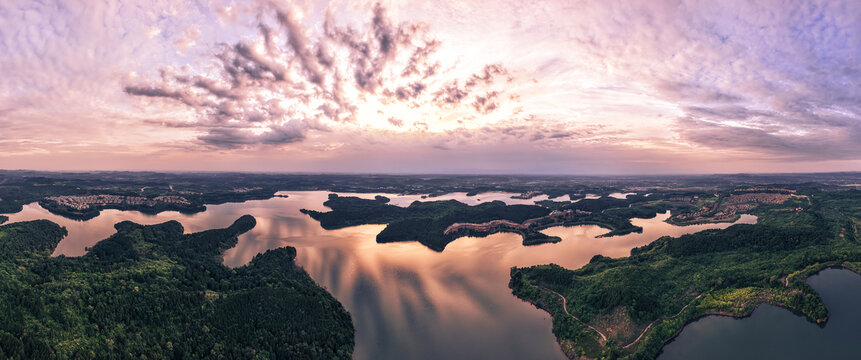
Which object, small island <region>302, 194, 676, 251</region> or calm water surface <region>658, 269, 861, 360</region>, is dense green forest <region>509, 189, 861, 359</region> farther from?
small island <region>302, 194, 676, 251</region>

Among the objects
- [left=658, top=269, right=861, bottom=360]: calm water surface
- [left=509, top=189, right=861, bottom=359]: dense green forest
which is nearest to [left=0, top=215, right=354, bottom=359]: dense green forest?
[left=509, top=189, right=861, bottom=359]: dense green forest

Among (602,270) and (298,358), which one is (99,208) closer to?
(298,358)

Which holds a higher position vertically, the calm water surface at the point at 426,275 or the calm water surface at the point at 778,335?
the calm water surface at the point at 778,335

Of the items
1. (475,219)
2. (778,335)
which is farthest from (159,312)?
(475,219)

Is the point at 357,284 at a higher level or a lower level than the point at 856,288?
lower

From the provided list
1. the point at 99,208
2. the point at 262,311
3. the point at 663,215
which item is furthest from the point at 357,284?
the point at 99,208

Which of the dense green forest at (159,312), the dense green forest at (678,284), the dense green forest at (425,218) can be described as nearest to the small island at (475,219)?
the dense green forest at (425,218)

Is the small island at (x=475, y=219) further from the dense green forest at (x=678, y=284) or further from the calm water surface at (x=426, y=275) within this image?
the dense green forest at (x=678, y=284)
